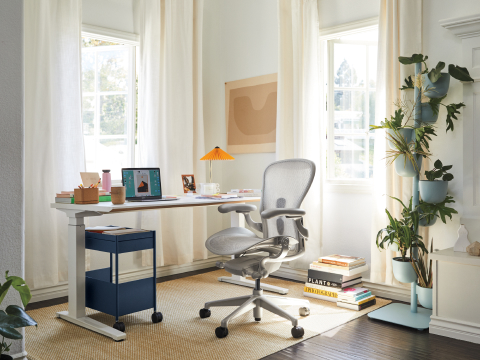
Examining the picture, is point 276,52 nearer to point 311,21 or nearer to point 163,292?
point 311,21

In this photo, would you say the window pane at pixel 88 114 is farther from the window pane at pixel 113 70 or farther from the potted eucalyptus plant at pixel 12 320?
the potted eucalyptus plant at pixel 12 320

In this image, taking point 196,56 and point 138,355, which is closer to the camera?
point 138,355

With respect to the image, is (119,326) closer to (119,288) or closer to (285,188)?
(119,288)

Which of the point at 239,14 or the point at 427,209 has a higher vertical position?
the point at 239,14

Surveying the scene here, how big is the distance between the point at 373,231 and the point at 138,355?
1843 millimetres

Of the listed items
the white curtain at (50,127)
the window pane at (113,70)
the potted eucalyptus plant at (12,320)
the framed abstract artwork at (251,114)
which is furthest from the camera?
the framed abstract artwork at (251,114)

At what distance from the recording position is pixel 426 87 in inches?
109

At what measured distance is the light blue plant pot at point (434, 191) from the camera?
2.70 m

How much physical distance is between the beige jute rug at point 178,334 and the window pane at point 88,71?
1743 mm

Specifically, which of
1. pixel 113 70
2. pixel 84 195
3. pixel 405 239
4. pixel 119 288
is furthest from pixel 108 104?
pixel 405 239

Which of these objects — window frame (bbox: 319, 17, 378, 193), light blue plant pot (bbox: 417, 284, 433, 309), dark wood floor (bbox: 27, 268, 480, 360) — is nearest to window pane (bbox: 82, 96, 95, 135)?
window frame (bbox: 319, 17, 378, 193)


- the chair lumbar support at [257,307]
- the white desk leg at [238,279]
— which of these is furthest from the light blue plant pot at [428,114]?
the white desk leg at [238,279]

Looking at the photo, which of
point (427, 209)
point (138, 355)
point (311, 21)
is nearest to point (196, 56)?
point (311, 21)

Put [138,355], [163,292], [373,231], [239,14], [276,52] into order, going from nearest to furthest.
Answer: [138,355], [373,231], [163,292], [276,52], [239,14]
